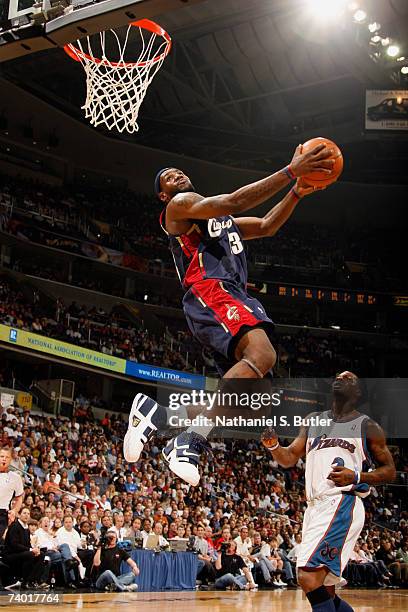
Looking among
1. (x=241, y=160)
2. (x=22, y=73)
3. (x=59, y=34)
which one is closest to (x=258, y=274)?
(x=241, y=160)

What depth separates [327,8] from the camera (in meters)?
19.8

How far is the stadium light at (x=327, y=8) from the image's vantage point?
19391mm

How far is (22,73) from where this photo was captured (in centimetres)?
2462

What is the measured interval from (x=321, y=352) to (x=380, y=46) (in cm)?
1263

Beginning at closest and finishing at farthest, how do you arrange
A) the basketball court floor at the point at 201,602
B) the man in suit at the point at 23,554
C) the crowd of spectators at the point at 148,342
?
the basketball court floor at the point at 201,602
the man in suit at the point at 23,554
the crowd of spectators at the point at 148,342

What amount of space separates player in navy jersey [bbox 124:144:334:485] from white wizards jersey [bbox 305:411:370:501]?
2.69 ft

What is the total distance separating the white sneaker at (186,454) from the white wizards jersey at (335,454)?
3.16 feet

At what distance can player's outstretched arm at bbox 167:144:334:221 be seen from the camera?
403 cm

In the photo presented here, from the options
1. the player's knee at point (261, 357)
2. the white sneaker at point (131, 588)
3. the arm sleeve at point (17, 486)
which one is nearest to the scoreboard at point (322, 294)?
the white sneaker at point (131, 588)

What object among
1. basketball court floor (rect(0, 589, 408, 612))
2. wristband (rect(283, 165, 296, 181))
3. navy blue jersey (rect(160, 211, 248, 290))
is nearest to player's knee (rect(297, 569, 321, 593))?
navy blue jersey (rect(160, 211, 248, 290))

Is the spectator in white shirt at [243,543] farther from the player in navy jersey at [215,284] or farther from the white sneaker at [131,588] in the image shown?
the player in navy jersey at [215,284]

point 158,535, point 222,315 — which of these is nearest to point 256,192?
point 222,315

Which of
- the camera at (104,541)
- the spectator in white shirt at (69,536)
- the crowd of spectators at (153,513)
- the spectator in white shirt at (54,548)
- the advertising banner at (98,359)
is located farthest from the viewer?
the advertising banner at (98,359)

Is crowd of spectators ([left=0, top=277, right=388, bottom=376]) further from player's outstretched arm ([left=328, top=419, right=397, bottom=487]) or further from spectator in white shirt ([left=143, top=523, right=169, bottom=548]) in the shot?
player's outstretched arm ([left=328, top=419, right=397, bottom=487])
